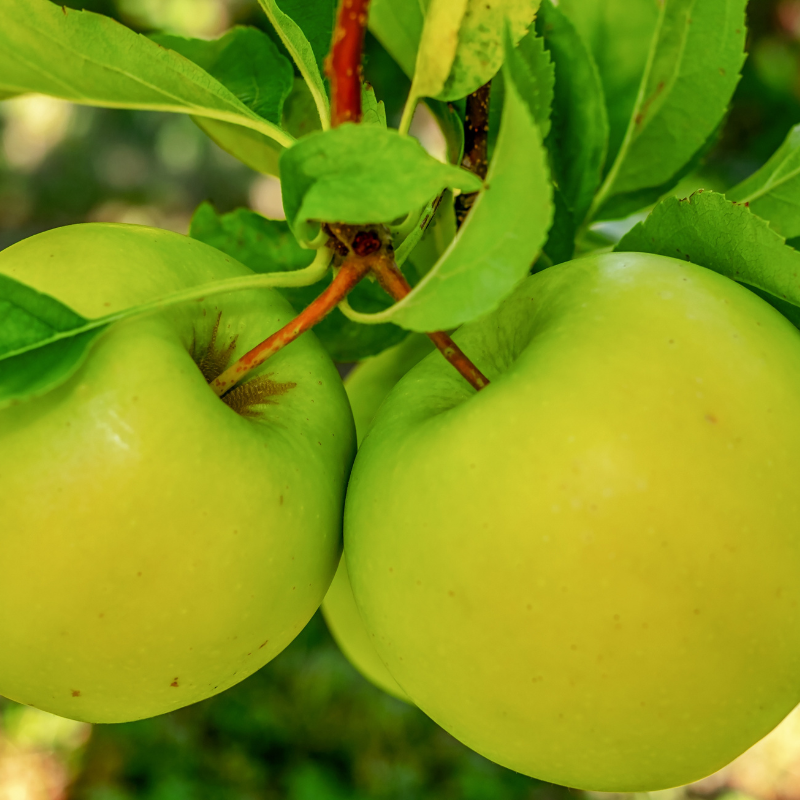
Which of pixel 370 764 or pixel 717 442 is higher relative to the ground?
pixel 717 442

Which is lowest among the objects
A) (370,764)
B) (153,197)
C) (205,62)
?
(370,764)

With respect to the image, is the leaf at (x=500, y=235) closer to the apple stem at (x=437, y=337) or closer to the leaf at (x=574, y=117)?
the apple stem at (x=437, y=337)

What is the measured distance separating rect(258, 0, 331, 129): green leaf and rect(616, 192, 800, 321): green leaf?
190 mm

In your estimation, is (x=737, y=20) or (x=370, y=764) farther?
(x=370, y=764)

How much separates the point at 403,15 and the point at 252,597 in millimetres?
320

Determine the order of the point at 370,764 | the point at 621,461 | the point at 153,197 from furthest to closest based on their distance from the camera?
the point at 153,197
the point at 370,764
the point at 621,461

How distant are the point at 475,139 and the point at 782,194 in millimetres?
195

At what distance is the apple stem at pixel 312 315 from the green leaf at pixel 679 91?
241 millimetres

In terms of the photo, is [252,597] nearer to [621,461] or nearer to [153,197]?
[621,461]

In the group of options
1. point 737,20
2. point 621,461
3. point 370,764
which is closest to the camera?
point 621,461

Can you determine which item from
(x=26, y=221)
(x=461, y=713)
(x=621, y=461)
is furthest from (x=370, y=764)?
(x=26, y=221)

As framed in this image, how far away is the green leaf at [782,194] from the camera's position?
1.44ft

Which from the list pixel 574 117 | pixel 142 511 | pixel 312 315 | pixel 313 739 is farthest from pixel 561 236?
pixel 313 739

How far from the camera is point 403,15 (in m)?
0.39
